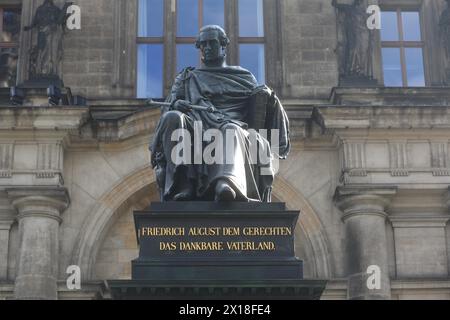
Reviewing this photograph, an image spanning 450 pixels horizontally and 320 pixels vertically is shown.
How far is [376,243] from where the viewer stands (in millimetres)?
18750

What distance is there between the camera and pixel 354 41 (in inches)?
790

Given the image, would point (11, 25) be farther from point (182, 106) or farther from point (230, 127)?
point (230, 127)

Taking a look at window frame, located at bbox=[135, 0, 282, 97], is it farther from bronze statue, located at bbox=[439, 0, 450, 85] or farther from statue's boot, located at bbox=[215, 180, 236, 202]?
statue's boot, located at bbox=[215, 180, 236, 202]

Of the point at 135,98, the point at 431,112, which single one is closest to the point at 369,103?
the point at 431,112

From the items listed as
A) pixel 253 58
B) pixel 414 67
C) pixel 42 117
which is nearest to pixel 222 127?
pixel 42 117

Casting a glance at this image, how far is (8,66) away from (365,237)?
7.32 meters

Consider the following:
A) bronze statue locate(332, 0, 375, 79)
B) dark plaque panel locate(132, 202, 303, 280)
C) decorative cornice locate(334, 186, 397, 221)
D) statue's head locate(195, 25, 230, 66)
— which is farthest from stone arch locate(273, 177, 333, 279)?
dark plaque panel locate(132, 202, 303, 280)

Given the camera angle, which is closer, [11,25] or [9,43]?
[9,43]

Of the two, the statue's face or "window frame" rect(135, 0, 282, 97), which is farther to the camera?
"window frame" rect(135, 0, 282, 97)

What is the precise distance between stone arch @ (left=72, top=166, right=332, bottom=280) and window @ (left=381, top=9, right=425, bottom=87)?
323 cm

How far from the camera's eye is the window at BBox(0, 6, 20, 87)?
2102cm

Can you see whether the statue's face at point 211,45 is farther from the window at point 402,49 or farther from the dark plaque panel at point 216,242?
the window at point 402,49

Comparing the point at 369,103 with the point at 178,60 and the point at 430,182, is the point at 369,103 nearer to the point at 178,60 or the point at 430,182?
the point at 430,182

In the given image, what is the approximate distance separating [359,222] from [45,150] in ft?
17.6
